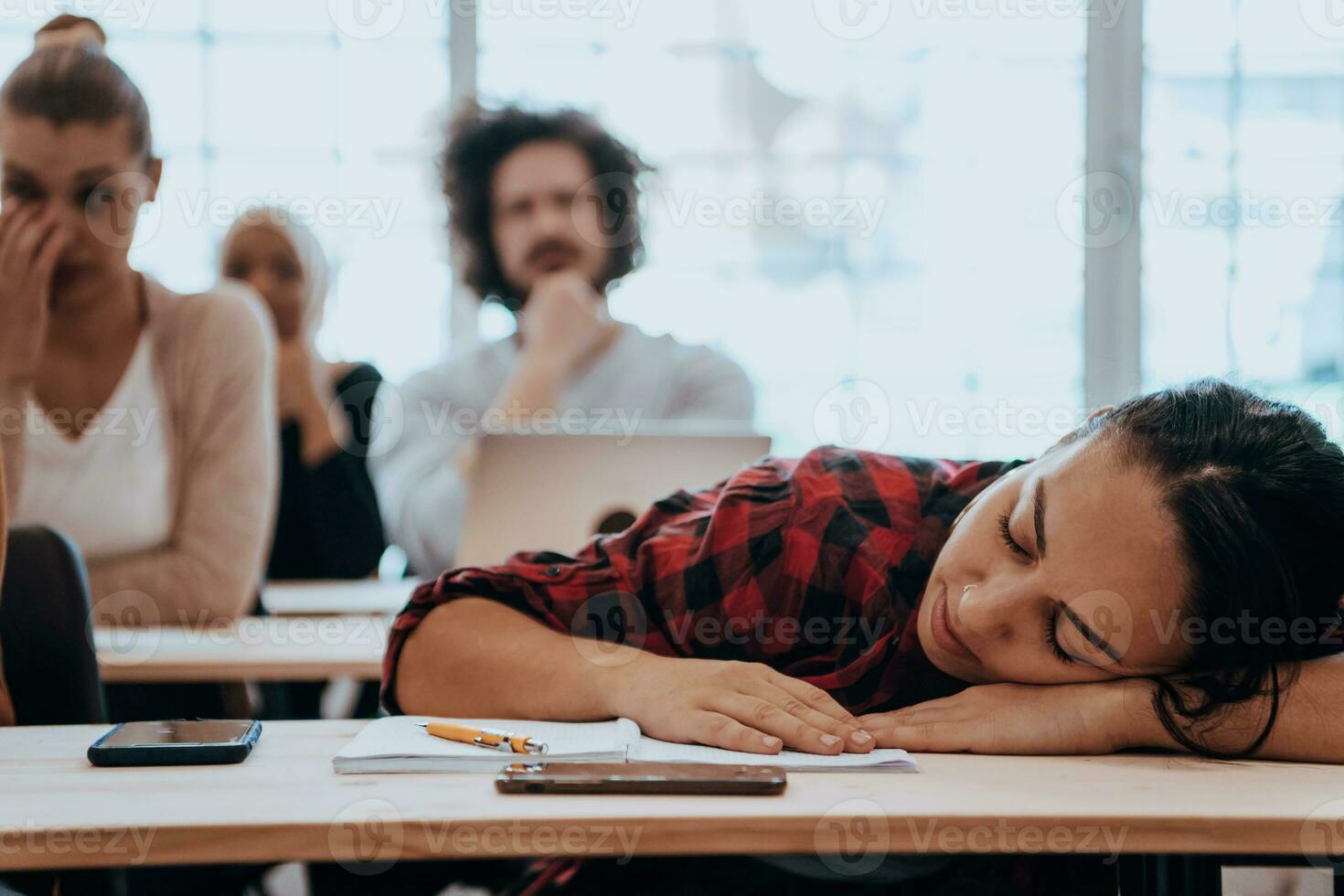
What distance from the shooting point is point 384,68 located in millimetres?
3648

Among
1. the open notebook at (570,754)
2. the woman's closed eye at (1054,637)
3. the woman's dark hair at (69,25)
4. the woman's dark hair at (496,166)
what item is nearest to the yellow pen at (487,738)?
the open notebook at (570,754)

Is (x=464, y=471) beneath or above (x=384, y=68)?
beneath

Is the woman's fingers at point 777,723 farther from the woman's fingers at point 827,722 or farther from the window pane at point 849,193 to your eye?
the window pane at point 849,193

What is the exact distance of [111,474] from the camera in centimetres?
171

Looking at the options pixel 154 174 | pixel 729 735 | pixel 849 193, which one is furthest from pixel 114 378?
pixel 849 193

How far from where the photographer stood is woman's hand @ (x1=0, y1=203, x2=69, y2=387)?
1.62 metres

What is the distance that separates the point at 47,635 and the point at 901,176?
119 inches

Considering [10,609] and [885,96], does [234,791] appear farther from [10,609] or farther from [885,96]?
[885,96]

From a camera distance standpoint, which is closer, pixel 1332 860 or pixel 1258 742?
pixel 1332 860

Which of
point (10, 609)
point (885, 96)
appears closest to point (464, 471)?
point (10, 609)

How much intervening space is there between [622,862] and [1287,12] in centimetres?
366

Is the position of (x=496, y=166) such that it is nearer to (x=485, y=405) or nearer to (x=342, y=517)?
(x=485, y=405)

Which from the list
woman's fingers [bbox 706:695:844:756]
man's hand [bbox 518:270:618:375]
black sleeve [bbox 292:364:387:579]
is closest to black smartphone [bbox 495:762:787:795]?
woman's fingers [bbox 706:695:844:756]

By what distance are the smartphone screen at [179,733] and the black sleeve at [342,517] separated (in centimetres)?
176
